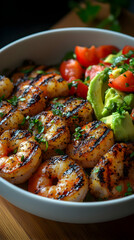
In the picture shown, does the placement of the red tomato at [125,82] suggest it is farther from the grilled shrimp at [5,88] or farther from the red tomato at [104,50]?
the grilled shrimp at [5,88]

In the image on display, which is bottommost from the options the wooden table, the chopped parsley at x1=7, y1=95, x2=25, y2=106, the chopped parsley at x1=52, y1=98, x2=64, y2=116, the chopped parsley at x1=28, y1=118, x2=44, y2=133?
the wooden table

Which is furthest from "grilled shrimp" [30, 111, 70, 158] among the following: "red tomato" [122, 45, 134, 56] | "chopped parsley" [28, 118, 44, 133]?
"red tomato" [122, 45, 134, 56]

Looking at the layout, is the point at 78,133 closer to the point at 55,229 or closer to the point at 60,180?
the point at 60,180

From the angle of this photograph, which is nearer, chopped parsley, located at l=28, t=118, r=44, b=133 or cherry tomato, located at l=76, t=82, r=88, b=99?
chopped parsley, located at l=28, t=118, r=44, b=133

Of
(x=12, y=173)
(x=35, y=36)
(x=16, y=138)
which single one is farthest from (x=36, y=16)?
(x=12, y=173)

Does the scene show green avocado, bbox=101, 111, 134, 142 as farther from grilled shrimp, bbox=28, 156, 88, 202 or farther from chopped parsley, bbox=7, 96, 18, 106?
chopped parsley, bbox=7, 96, 18, 106
